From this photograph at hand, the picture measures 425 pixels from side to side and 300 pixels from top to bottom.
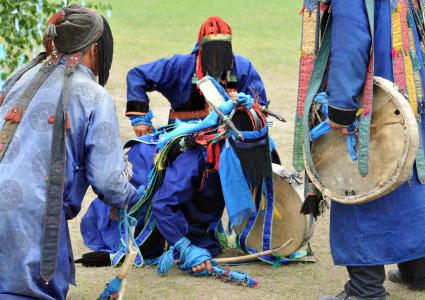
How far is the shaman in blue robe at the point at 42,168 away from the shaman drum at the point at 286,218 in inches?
74.1

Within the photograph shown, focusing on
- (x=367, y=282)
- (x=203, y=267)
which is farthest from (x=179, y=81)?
(x=367, y=282)

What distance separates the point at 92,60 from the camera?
3770mm

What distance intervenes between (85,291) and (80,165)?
4.86 ft

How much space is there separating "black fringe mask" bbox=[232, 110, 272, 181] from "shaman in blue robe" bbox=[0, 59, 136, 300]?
1520mm

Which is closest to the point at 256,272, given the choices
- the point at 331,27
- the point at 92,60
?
the point at 331,27

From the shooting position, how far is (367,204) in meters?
4.43

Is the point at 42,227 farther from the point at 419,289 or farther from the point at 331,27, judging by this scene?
the point at 419,289

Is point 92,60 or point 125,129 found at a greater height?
point 92,60

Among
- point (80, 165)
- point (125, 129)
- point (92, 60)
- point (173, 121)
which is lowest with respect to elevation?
point (125, 129)

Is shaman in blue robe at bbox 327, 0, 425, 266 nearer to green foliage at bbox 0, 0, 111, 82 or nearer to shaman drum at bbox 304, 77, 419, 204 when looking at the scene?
shaman drum at bbox 304, 77, 419, 204

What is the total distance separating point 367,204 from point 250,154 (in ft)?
3.00

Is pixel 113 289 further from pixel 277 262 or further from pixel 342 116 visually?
pixel 277 262

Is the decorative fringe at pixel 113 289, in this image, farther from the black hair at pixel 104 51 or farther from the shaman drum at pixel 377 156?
the shaman drum at pixel 377 156

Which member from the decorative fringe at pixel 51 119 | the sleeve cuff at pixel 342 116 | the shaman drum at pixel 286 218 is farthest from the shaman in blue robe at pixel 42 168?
the shaman drum at pixel 286 218
